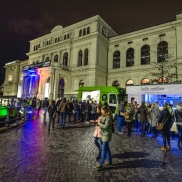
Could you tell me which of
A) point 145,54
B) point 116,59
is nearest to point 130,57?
point 145,54

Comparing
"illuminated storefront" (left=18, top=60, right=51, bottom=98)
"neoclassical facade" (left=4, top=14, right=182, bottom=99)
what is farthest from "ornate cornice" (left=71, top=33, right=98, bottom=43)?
"illuminated storefront" (left=18, top=60, right=51, bottom=98)

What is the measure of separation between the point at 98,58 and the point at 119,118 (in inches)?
965

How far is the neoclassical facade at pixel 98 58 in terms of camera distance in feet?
93.5

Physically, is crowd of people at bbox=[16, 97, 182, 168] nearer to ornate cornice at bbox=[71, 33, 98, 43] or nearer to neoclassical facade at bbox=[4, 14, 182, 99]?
neoclassical facade at bbox=[4, 14, 182, 99]

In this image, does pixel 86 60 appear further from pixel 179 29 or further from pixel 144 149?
pixel 144 149

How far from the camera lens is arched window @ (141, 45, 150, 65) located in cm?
3027

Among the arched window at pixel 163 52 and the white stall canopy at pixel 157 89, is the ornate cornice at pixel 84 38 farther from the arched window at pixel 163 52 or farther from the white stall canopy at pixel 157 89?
the white stall canopy at pixel 157 89

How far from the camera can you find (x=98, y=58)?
106ft

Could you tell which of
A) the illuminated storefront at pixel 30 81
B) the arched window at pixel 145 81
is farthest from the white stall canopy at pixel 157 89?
the illuminated storefront at pixel 30 81

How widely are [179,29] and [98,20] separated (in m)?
16.1

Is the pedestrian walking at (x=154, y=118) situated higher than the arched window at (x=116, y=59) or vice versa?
the arched window at (x=116, y=59)

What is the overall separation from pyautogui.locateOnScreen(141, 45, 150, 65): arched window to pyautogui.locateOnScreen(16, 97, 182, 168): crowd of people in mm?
21688

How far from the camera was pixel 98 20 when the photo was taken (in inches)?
1293

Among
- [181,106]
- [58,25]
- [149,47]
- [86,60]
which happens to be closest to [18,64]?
[58,25]
